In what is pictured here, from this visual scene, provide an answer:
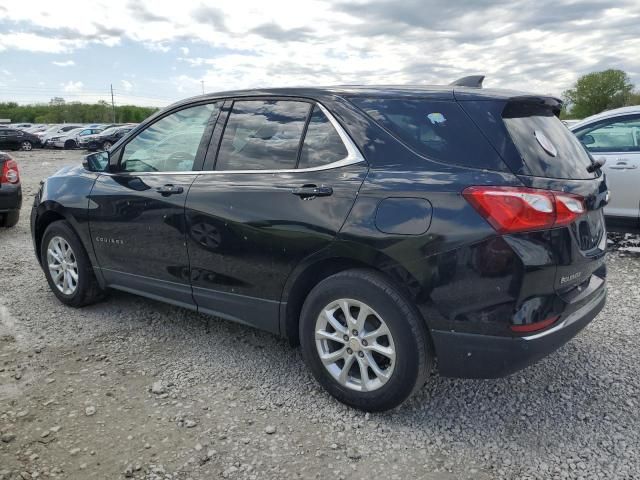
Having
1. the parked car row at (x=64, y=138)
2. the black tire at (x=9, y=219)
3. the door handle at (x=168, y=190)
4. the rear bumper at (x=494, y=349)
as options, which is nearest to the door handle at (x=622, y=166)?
the rear bumper at (x=494, y=349)

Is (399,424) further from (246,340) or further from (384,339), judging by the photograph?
(246,340)

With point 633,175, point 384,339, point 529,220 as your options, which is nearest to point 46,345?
point 384,339

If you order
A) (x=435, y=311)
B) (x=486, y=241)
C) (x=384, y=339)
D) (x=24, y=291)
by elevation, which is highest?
(x=486, y=241)

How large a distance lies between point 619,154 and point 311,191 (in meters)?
4.85

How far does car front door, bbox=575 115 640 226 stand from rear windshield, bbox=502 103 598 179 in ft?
11.4

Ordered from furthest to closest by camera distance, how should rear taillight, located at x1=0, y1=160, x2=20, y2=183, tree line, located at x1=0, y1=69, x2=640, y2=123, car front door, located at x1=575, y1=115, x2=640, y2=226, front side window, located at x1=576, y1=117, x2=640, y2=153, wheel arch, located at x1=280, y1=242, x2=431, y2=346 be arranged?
tree line, located at x1=0, y1=69, x2=640, y2=123
rear taillight, located at x1=0, y1=160, x2=20, y2=183
front side window, located at x1=576, y1=117, x2=640, y2=153
car front door, located at x1=575, y1=115, x2=640, y2=226
wheel arch, located at x1=280, y1=242, x2=431, y2=346

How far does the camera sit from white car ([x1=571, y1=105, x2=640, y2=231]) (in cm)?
605

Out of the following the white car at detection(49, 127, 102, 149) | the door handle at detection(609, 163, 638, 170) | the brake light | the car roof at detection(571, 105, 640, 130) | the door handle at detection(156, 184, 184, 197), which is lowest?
the white car at detection(49, 127, 102, 149)

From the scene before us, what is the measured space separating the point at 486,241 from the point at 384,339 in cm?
74

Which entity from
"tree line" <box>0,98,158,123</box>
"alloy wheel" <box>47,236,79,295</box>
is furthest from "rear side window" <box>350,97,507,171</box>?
"tree line" <box>0,98,158,123</box>

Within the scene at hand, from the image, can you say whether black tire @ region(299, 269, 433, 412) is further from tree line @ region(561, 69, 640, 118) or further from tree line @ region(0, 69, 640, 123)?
tree line @ region(561, 69, 640, 118)

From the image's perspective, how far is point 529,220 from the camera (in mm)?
2424

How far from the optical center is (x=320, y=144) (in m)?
3.02

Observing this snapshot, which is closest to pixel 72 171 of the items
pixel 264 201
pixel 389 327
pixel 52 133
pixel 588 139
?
pixel 264 201
